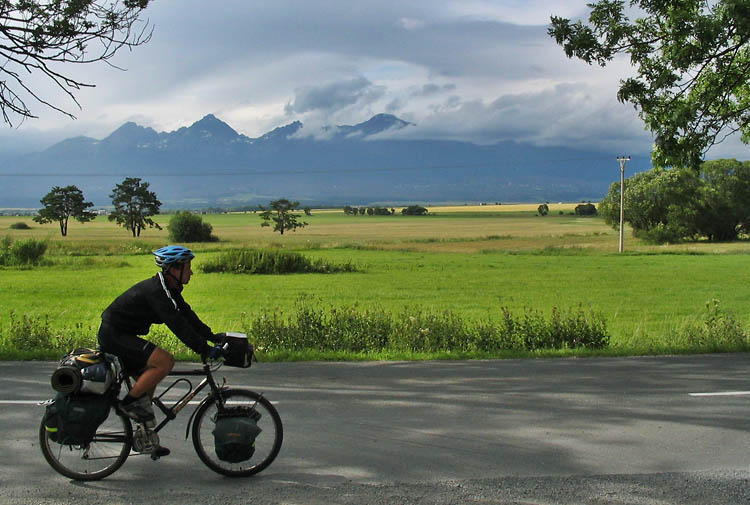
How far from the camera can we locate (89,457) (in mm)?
5512

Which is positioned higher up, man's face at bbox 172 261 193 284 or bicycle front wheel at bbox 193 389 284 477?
man's face at bbox 172 261 193 284

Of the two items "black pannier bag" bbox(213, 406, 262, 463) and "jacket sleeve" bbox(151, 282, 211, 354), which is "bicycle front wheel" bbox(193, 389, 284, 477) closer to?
"black pannier bag" bbox(213, 406, 262, 463)

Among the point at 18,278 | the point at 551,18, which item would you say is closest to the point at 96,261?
the point at 18,278

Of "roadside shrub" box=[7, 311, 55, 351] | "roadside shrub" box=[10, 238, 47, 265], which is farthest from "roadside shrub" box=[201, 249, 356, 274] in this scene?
"roadside shrub" box=[7, 311, 55, 351]

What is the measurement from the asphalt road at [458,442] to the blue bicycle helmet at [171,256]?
68.1 inches

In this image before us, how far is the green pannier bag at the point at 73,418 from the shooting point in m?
5.27

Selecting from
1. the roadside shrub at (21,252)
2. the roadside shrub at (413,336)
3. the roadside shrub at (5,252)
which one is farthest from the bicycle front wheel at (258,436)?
the roadside shrub at (5,252)

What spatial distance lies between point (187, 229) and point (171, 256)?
7470 cm

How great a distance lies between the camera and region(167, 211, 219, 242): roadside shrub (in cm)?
7706

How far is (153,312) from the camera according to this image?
5492 mm

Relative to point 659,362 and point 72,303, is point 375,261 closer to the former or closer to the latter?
point 72,303

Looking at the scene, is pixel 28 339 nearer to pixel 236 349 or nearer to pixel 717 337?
pixel 236 349

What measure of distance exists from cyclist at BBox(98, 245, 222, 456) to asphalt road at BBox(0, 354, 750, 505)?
69 centimetres

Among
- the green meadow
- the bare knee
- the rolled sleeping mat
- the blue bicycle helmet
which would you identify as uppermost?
the blue bicycle helmet
